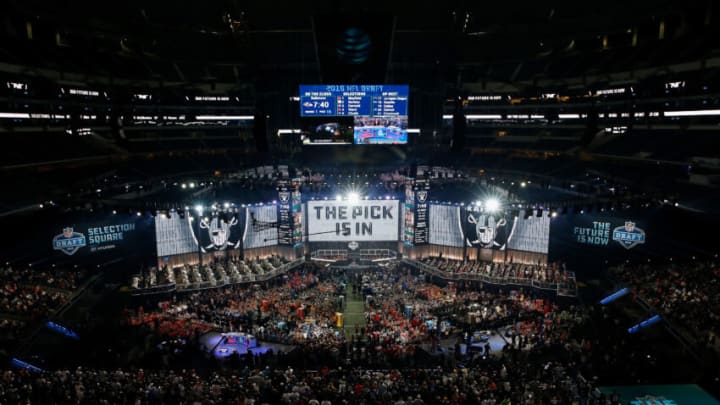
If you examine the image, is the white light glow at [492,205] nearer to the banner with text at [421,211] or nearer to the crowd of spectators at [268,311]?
the banner with text at [421,211]

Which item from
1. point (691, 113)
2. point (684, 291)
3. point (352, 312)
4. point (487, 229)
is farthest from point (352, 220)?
point (691, 113)

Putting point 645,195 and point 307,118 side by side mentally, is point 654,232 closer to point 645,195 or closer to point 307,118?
point 645,195

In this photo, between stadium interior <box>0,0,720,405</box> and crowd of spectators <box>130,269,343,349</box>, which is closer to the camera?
stadium interior <box>0,0,720,405</box>

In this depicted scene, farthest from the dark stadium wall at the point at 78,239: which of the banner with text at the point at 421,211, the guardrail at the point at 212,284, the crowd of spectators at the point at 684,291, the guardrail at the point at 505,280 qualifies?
the crowd of spectators at the point at 684,291

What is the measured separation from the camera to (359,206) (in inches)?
1104

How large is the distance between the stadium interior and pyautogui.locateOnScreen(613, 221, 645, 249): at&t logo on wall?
0.14m

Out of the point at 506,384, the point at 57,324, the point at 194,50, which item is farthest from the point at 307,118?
the point at 506,384

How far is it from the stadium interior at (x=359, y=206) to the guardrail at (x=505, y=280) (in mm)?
90

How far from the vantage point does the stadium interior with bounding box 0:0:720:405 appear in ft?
48.5

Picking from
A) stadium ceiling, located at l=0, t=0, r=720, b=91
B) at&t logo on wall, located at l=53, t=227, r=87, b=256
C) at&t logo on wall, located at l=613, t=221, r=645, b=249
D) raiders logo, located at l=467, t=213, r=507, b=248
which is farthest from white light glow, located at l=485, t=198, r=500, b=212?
at&t logo on wall, located at l=53, t=227, r=87, b=256

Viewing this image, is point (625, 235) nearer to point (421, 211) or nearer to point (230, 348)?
point (421, 211)

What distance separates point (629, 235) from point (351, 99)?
15.4 metres

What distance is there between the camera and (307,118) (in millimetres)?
22266

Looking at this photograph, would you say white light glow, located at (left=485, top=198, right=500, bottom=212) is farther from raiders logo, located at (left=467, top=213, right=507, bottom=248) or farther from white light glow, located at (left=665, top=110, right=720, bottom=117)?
white light glow, located at (left=665, top=110, right=720, bottom=117)
